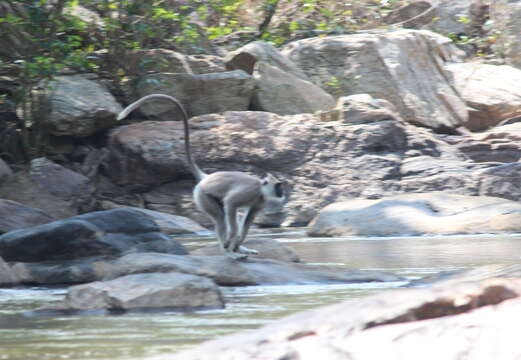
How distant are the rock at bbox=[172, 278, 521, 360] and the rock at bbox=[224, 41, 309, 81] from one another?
42.9ft

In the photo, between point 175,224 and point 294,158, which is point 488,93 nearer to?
point 294,158

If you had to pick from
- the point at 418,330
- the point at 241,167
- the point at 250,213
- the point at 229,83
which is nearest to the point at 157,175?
the point at 241,167

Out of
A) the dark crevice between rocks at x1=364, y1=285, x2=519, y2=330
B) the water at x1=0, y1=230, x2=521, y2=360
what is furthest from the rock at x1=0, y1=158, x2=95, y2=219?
the dark crevice between rocks at x1=364, y1=285, x2=519, y2=330

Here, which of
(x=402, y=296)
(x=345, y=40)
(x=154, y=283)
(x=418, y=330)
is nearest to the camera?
(x=418, y=330)

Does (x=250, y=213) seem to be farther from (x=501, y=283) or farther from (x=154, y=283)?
(x=501, y=283)

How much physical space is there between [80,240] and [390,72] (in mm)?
10265

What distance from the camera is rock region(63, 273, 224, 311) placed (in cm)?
542

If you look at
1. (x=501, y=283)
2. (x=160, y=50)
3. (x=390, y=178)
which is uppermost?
(x=501, y=283)

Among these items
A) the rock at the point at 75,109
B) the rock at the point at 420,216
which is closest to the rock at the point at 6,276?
the rock at the point at 420,216

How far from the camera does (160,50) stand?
15.8 m

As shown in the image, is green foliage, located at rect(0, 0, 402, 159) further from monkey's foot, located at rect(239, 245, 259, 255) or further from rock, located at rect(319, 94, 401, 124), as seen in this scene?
monkey's foot, located at rect(239, 245, 259, 255)

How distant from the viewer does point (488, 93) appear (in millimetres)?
17516

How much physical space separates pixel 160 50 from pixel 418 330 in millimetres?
13229

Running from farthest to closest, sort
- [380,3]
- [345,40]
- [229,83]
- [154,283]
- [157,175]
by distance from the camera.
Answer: [380,3]
[345,40]
[229,83]
[157,175]
[154,283]
